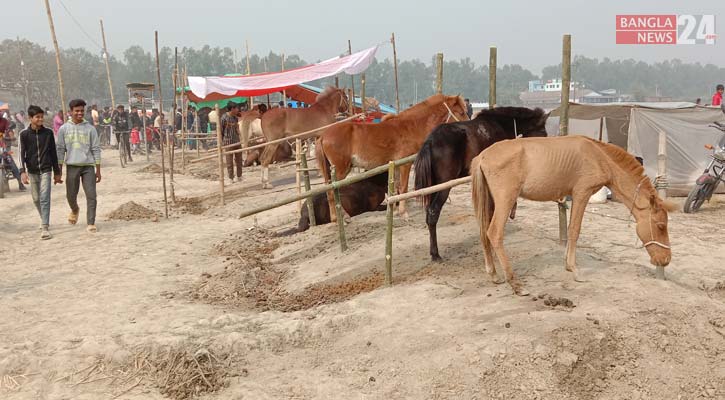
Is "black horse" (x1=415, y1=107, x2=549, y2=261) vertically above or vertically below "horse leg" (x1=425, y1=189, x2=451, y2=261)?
above

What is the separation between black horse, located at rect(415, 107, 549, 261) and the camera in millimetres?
6668

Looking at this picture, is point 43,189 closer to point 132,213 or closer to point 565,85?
point 132,213

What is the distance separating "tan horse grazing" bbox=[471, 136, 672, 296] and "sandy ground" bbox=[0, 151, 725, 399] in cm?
42

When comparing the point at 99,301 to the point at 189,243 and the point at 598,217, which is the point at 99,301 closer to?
the point at 189,243

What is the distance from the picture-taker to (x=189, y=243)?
908 centimetres

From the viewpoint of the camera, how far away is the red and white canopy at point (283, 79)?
12555 millimetres

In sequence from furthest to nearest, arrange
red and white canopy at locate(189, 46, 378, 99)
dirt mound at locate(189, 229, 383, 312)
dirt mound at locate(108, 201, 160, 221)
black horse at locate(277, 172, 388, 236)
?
red and white canopy at locate(189, 46, 378, 99) → dirt mound at locate(108, 201, 160, 221) → black horse at locate(277, 172, 388, 236) → dirt mound at locate(189, 229, 383, 312)

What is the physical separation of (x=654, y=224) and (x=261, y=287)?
13.6 feet

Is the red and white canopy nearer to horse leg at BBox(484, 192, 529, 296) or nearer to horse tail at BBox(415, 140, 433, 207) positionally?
horse tail at BBox(415, 140, 433, 207)

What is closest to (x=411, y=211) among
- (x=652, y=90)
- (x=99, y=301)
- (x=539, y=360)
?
(x=99, y=301)

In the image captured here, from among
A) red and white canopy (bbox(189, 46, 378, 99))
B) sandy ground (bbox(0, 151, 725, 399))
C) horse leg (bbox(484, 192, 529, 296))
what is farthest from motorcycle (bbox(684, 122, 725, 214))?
red and white canopy (bbox(189, 46, 378, 99))

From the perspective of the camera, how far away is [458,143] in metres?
6.87

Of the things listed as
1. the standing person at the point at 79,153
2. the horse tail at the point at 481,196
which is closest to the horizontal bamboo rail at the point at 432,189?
the horse tail at the point at 481,196

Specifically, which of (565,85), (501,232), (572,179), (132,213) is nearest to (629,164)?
(572,179)
